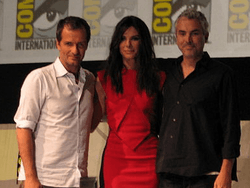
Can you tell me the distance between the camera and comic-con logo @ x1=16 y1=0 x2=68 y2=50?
3.58 m

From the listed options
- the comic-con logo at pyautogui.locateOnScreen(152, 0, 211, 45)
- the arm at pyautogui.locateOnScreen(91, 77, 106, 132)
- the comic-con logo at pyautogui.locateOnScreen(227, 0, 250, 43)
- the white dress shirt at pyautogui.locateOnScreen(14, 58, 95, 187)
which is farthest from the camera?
the comic-con logo at pyautogui.locateOnScreen(152, 0, 211, 45)

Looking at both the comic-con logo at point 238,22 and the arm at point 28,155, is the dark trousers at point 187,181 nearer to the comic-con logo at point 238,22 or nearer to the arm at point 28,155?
the arm at point 28,155

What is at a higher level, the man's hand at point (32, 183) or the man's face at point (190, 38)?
the man's face at point (190, 38)

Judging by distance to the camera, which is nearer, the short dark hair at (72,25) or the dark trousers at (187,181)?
the dark trousers at (187,181)

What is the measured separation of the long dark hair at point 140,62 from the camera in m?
2.23

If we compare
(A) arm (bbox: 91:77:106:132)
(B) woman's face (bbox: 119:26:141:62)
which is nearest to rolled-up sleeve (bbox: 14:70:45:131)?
(A) arm (bbox: 91:77:106:132)

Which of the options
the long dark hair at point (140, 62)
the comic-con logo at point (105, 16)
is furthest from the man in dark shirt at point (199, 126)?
the comic-con logo at point (105, 16)

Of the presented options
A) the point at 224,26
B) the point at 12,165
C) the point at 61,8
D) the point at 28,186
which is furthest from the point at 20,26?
the point at 28,186

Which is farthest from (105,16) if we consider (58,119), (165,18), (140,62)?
(58,119)

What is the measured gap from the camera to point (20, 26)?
144 inches

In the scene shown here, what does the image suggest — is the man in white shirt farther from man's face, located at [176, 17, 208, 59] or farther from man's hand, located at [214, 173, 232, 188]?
man's hand, located at [214, 173, 232, 188]

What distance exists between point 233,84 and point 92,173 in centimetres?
179

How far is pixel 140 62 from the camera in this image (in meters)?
2.30

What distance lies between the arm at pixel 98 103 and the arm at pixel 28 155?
0.43 m
